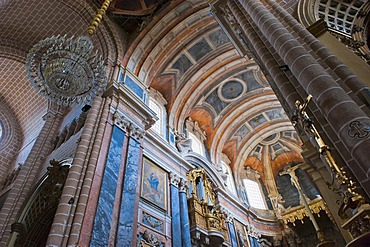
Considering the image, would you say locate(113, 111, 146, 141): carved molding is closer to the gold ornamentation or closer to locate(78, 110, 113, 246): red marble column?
locate(78, 110, 113, 246): red marble column

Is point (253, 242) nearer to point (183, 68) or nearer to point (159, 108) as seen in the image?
point (159, 108)

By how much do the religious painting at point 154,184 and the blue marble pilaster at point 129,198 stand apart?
54 cm

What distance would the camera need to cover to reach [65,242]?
495cm

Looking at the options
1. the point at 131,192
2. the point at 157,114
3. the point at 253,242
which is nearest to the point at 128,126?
the point at 131,192

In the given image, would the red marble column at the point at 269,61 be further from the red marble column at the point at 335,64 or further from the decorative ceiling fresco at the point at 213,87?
the decorative ceiling fresco at the point at 213,87

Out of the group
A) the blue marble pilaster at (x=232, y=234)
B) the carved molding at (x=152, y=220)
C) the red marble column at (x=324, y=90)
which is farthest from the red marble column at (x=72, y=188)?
the blue marble pilaster at (x=232, y=234)

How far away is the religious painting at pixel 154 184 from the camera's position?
7.89 meters

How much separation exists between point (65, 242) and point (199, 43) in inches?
378

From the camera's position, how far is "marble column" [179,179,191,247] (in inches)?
310

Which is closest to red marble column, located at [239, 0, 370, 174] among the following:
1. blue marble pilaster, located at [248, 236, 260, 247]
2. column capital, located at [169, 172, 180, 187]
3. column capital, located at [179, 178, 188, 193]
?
column capital, located at [169, 172, 180, 187]

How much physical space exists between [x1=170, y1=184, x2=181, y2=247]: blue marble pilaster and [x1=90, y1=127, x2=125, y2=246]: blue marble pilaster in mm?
2550

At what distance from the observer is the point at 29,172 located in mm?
9195

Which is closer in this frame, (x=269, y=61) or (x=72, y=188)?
(x=269, y=61)

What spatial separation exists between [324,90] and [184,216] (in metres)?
6.50
